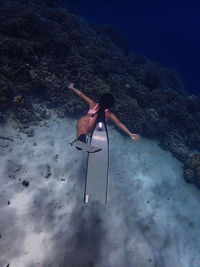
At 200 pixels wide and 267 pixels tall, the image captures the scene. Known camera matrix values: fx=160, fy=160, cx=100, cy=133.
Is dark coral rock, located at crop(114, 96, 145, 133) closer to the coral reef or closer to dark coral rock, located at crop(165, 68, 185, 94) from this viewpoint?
the coral reef

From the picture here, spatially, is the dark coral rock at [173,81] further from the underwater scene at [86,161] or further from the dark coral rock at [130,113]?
the dark coral rock at [130,113]

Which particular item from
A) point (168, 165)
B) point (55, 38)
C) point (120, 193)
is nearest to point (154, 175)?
point (168, 165)

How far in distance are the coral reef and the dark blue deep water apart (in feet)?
73.1

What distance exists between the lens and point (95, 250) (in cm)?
362

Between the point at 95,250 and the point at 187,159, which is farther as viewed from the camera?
the point at 187,159

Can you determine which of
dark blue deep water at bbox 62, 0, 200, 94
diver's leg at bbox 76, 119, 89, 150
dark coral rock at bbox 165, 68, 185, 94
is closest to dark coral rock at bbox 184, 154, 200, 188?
diver's leg at bbox 76, 119, 89, 150

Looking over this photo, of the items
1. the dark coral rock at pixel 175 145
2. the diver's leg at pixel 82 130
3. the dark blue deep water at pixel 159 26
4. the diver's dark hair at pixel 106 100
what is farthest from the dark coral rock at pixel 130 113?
the dark blue deep water at pixel 159 26

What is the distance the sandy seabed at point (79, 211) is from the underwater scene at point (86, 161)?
0.9 inches

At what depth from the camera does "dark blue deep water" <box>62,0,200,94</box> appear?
35.8m

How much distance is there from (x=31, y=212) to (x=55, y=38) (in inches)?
286

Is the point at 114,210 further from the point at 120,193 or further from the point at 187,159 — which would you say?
the point at 187,159

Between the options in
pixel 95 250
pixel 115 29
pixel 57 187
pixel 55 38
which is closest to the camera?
pixel 95 250

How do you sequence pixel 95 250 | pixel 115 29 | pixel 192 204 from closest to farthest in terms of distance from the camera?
pixel 95 250
pixel 192 204
pixel 115 29

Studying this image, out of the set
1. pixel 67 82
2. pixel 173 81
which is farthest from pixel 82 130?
pixel 173 81
